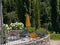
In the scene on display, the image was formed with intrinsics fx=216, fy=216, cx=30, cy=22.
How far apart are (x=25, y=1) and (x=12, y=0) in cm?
167

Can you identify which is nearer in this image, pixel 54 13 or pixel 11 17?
pixel 54 13

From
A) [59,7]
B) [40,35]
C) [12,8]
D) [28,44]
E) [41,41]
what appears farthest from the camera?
[12,8]

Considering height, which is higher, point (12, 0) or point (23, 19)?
point (12, 0)

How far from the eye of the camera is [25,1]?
69.2 feet

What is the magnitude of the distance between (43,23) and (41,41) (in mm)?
11818

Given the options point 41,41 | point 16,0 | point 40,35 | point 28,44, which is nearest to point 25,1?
point 16,0

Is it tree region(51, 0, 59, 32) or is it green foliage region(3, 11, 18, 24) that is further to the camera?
tree region(51, 0, 59, 32)

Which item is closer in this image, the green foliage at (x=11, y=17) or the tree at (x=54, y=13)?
the green foliage at (x=11, y=17)

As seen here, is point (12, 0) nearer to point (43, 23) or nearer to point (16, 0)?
point (16, 0)

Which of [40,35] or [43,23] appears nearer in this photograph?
[40,35]

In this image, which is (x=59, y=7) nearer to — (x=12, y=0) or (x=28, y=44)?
(x=12, y=0)

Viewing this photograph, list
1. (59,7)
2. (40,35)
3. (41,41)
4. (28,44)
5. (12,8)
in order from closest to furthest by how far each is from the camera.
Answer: (28,44) → (41,41) → (40,35) → (59,7) → (12,8)

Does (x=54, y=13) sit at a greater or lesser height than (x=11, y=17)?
greater

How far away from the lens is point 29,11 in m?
20.9
